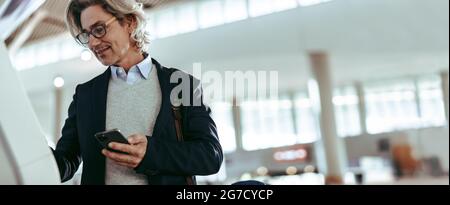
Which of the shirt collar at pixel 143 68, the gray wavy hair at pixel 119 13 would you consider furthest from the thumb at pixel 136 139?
the gray wavy hair at pixel 119 13

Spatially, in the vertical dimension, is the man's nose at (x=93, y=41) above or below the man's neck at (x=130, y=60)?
above

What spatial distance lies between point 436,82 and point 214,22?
8.14 metres

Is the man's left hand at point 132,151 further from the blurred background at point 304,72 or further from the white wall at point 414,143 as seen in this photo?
the white wall at point 414,143

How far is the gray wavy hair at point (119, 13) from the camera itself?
178cm

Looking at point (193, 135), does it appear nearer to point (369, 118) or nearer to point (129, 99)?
point (129, 99)

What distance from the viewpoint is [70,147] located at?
1.86 metres

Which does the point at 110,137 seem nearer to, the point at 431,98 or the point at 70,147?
the point at 70,147

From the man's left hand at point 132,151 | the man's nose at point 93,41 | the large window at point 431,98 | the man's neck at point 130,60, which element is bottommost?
the large window at point 431,98

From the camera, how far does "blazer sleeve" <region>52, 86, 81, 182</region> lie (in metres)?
1.84

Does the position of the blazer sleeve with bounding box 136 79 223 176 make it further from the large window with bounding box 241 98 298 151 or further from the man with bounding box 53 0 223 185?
the large window with bounding box 241 98 298 151

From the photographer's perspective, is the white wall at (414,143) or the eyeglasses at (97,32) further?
the white wall at (414,143)

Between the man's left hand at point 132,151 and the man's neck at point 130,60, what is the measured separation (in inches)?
12.2

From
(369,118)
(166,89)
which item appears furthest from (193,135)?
(369,118)
